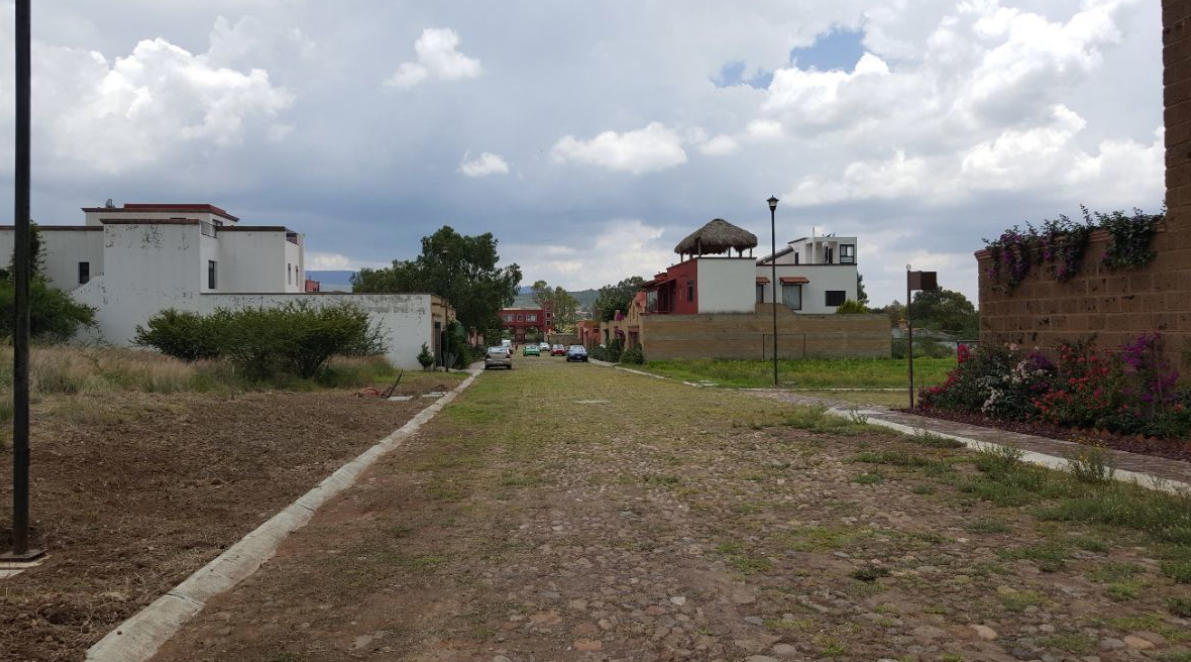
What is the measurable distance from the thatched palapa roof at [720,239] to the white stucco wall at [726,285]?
4.04 ft

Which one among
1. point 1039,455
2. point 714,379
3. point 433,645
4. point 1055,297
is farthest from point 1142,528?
point 714,379

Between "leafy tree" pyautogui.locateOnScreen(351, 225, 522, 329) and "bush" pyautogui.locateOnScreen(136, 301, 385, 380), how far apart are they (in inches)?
1613

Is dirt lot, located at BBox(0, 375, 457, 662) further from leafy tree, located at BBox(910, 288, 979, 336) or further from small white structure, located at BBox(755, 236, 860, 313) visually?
leafy tree, located at BBox(910, 288, 979, 336)

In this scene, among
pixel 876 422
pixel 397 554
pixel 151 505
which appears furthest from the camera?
pixel 876 422

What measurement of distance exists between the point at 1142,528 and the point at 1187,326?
647cm

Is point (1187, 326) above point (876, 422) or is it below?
above

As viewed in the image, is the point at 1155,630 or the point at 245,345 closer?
the point at 1155,630

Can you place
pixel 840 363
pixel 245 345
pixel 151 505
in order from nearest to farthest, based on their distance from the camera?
pixel 151 505 → pixel 245 345 → pixel 840 363

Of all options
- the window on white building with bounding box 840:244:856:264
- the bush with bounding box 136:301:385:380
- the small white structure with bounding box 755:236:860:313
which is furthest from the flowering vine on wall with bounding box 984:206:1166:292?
the window on white building with bounding box 840:244:856:264

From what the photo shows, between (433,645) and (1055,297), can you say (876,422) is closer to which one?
(1055,297)

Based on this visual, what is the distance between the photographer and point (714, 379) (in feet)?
120

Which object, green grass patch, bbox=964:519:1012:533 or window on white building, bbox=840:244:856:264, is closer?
green grass patch, bbox=964:519:1012:533

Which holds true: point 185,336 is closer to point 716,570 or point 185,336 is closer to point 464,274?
point 716,570

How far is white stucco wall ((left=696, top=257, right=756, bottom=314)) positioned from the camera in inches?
2255
